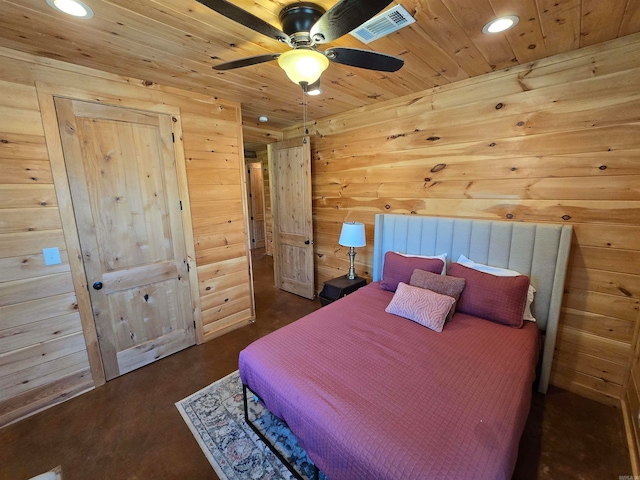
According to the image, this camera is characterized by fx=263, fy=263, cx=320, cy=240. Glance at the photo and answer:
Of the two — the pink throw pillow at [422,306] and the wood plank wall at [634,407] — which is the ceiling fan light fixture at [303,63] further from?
the wood plank wall at [634,407]

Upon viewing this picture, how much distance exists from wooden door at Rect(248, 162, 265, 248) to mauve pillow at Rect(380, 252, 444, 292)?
477 centimetres

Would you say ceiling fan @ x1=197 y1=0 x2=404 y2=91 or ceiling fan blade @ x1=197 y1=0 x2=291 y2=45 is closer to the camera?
ceiling fan blade @ x1=197 y1=0 x2=291 y2=45

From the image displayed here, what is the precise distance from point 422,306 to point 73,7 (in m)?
2.63

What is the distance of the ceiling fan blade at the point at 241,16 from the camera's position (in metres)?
0.96

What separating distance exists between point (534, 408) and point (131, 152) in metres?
3.77

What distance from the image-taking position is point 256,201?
6.72m

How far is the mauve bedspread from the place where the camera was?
3.35 feet

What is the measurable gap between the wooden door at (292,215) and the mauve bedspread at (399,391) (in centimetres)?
184

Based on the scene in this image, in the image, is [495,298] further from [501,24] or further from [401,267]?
[501,24]

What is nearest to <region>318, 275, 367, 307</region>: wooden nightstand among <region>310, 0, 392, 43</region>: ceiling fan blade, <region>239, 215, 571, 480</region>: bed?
<region>239, 215, 571, 480</region>: bed

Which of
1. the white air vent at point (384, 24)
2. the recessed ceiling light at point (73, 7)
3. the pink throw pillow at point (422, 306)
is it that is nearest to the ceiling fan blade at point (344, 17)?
the white air vent at point (384, 24)

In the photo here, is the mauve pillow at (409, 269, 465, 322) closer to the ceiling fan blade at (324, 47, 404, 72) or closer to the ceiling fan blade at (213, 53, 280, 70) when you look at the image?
the ceiling fan blade at (324, 47, 404, 72)

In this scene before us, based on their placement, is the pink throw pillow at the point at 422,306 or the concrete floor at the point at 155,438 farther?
the pink throw pillow at the point at 422,306

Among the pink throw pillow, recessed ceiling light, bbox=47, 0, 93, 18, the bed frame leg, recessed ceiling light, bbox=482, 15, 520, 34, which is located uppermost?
recessed ceiling light, bbox=482, 15, 520, 34
